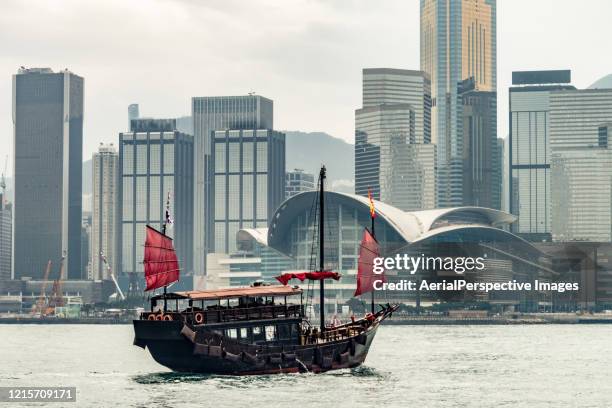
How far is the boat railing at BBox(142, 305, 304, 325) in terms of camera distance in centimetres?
8056

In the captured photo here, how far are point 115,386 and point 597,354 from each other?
56953mm

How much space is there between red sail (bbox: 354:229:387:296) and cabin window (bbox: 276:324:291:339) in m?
14.9

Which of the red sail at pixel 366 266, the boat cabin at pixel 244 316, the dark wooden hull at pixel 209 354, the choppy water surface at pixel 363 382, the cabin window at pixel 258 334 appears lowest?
the choppy water surface at pixel 363 382

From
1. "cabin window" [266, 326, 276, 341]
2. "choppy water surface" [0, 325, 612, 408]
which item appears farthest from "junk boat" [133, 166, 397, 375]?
"choppy water surface" [0, 325, 612, 408]

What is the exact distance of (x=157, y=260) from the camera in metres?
89.1

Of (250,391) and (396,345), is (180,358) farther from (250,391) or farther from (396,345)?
(396,345)

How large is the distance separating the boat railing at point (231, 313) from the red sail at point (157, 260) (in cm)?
613

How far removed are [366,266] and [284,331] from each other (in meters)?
17.9

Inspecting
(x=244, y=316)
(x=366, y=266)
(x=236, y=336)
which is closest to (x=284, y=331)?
(x=244, y=316)

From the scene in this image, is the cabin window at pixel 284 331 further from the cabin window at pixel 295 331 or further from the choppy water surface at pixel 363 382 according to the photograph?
the choppy water surface at pixel 363 382

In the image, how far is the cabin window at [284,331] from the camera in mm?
83750

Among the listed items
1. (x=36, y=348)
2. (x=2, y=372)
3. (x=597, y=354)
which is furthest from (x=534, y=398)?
(x=36, y=348)

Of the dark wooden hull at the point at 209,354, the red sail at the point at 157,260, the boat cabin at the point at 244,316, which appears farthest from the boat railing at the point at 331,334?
the red sail at the point at 157,260

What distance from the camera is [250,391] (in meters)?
74.2
